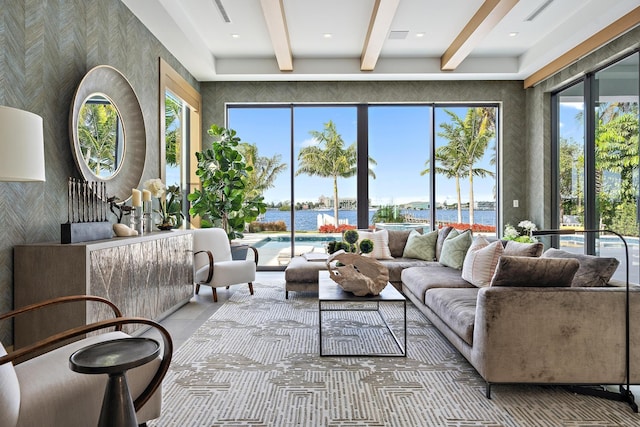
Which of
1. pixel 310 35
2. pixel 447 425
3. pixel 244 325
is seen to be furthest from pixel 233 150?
pixel 447 425

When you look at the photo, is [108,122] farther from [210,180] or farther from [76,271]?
[210,180]

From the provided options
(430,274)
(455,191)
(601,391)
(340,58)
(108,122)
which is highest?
(340,58)

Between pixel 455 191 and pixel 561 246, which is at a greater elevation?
pixel 455 191

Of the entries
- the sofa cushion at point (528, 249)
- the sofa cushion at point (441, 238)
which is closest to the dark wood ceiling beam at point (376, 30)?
the sofa cushion at point (441, 238)

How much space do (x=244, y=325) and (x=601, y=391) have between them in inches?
105

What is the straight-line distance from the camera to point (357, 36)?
5.21 meters

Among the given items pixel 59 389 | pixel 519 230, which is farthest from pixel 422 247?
pixel 59 389

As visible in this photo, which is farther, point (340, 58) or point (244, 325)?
point (340, 58)

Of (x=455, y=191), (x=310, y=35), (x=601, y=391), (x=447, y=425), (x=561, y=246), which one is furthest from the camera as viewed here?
(x=455, y=191)

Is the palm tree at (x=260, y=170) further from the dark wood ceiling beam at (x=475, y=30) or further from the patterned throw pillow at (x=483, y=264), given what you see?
the patterned throw pillow at (x=483, y=264)

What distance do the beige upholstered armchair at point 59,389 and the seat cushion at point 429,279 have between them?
8.48ft

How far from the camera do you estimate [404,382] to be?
246 centimetres

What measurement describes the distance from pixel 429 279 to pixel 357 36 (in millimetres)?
3270

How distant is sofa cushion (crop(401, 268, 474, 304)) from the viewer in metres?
3.70
